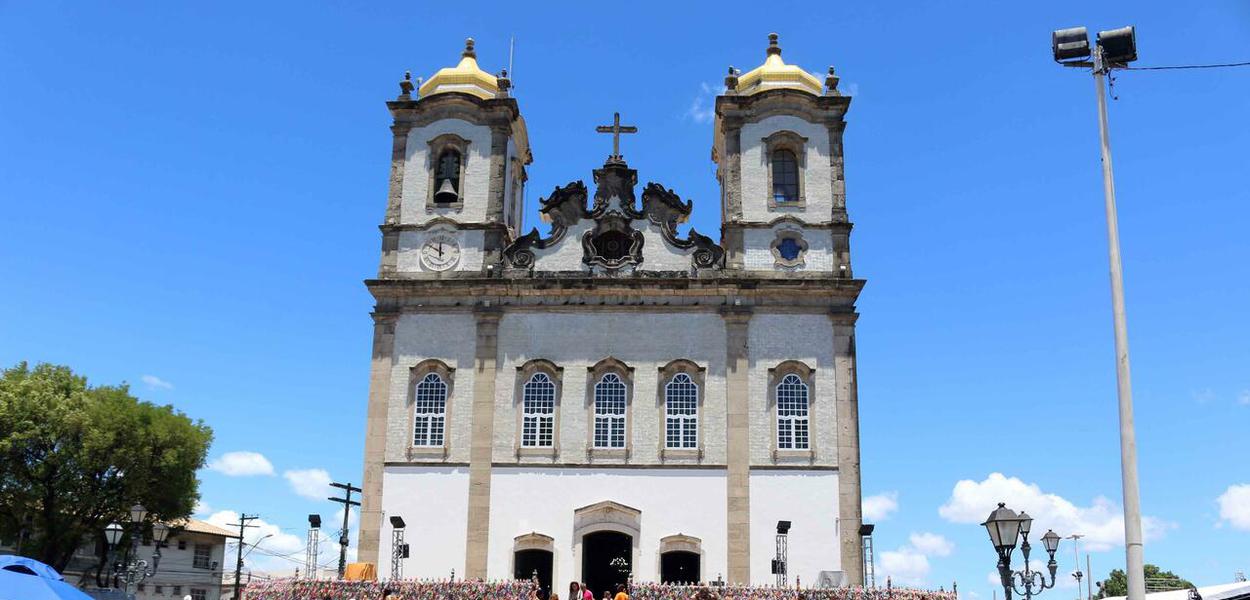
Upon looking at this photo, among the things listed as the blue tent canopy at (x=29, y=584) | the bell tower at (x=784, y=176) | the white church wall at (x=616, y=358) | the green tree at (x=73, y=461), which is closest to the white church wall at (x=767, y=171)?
the bell tower at (x=784, y=176)

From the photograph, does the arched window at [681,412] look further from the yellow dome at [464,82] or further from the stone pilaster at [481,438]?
the yellow dome at [464,82]

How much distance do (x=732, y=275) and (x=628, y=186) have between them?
4040mm

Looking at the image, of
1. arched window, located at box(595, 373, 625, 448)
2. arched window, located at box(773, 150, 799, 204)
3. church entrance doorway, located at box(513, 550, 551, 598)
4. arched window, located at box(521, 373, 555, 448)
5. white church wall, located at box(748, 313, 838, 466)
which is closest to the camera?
church entrance doorway, located at box(513, 550, 551, 598)

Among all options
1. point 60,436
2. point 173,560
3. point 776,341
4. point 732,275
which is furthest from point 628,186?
point 173,560

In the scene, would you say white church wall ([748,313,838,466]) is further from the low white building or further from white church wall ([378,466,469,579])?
the low white building

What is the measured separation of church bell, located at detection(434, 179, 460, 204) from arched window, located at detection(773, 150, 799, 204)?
8978mm

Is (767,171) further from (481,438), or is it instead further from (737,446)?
(481,438)

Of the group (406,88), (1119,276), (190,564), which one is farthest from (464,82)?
(190,564)

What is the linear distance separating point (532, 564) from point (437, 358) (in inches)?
235

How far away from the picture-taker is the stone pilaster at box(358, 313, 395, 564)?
98.9 ft

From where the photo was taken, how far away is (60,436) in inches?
1454

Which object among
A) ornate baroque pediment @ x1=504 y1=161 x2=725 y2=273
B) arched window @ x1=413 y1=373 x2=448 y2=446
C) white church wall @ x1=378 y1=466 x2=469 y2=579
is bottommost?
white church wall @ x1=378 y1=466 x2=469 y2=579

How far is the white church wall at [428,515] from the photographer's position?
2997cm

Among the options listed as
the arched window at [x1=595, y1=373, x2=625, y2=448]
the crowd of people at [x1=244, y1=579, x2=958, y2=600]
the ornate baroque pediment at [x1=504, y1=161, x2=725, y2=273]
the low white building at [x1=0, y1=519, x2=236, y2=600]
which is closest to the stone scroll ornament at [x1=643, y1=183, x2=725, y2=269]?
the ornate baroque pediment at [x1=504, y1=161, x2=725, y2=273]
